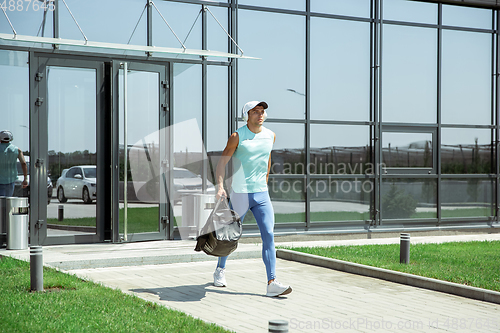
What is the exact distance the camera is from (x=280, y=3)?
12.0 metres

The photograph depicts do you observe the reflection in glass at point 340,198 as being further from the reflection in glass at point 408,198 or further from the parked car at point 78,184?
the parked car at point 78,184

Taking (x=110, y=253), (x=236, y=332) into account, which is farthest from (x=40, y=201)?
(x=236, y=332)

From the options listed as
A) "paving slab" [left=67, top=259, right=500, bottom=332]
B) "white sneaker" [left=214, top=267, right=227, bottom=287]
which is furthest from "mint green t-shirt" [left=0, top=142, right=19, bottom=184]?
"white sneaker" [left=214, top=267, right=227, bottom=287]

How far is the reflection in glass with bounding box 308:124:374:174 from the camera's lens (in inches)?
479

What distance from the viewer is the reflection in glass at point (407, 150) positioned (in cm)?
1272

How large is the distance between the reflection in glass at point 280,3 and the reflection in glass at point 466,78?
3.54 m

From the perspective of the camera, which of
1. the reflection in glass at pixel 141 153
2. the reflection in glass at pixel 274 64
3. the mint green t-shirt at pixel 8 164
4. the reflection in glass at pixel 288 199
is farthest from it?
the reflection in glass at pixel 288 199

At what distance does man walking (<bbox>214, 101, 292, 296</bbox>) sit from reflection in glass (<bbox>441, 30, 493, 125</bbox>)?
7.68 m

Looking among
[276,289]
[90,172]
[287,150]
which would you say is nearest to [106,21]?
[90,172]

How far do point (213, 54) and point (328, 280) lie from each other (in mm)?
4781

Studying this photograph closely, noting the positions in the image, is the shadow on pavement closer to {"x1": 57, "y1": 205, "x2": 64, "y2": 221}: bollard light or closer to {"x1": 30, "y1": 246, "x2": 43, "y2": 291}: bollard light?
{"x1": 30, "y1": 246, "x2": 43, "y2": 291}: bollard light

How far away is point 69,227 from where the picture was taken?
10.2 m

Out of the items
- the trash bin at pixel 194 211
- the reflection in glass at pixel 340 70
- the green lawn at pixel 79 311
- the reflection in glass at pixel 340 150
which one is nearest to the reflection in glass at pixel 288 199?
the reflection in glass at pixel 340 150

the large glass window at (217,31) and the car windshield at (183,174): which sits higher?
the large glass window at (217,31)
